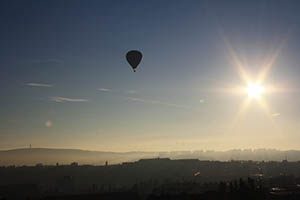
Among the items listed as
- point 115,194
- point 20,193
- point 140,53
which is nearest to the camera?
point 140,53

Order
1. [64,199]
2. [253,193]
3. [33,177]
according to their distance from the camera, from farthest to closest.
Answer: [33,177] → [64,199] → [253,193]

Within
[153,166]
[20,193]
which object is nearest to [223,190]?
[20,193]

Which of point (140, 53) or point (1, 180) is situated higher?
point (140, 53)

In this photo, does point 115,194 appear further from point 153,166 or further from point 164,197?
point 153,166

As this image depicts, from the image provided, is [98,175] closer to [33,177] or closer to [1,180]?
[33,177]

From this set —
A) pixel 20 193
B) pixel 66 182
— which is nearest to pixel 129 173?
pixel 66 182

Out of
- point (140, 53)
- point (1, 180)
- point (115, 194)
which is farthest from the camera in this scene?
point (1, 180)

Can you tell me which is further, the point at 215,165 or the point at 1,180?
the point at 215,165
